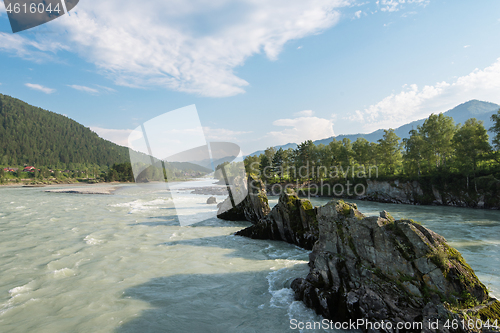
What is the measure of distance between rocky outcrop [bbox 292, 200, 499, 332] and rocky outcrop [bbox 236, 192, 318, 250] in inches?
354

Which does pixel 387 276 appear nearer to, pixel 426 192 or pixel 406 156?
pixel 426 192

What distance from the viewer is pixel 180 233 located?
2523 cm

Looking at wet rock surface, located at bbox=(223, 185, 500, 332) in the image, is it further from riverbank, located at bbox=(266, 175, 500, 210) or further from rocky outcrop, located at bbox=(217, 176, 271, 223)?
riverbank, located at bbox=(266, 175, 500, 210)

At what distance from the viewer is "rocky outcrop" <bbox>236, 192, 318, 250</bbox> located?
20797 millimetres

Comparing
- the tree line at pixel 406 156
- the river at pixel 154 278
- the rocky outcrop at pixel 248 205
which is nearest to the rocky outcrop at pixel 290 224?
the river at pixel 154 278

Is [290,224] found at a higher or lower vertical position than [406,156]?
lower

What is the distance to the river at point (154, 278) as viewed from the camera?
9.88 m

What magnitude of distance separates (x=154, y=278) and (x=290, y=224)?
13.1m

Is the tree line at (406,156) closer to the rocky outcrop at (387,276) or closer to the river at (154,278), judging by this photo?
the river at (154,278)

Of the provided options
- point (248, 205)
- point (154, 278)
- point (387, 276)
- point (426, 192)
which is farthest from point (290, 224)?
point (426, 192)

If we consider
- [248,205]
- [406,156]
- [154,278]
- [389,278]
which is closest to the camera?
[389,278]

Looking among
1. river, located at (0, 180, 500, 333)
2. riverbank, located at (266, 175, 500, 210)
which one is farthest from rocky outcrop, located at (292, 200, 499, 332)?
riverbank, located at (266, 175, 500, 210)

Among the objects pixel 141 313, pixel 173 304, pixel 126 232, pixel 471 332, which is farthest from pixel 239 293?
pixel 126 232

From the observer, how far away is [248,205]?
107 feet
